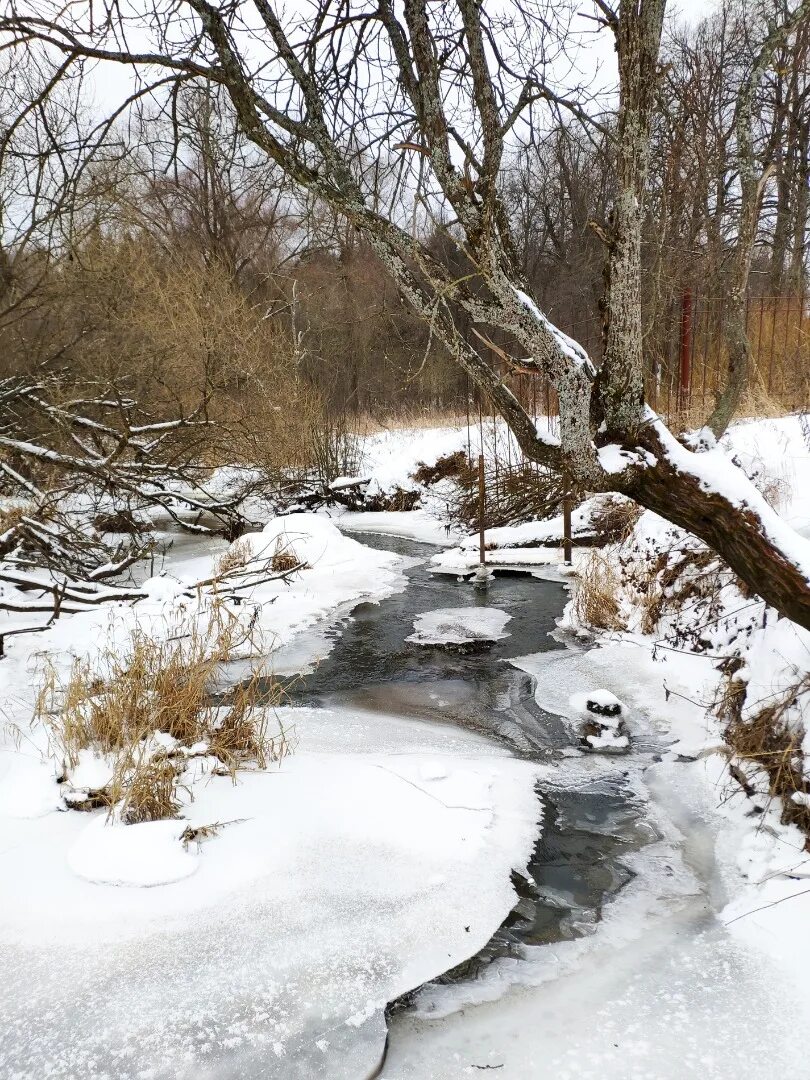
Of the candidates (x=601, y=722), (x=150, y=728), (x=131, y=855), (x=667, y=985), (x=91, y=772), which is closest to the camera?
(x=667, y=985)

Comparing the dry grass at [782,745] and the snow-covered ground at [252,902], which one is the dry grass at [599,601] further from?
the dry grass at [782,745]

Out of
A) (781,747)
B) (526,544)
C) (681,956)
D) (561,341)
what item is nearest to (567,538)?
(526,544)

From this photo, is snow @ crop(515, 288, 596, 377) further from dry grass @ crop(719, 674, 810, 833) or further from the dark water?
A: the dark water

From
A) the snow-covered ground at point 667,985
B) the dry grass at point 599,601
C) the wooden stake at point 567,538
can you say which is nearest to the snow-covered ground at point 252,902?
the snow-covered ground at point 667,985

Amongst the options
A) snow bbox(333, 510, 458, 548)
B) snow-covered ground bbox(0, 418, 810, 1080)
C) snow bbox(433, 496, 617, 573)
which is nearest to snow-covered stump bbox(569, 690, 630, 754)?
snow-covered ground bbox(0, 418, 810, 1080)

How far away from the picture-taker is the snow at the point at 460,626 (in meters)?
7.73

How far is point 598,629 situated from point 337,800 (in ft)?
13.3

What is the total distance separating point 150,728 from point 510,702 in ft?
9.10

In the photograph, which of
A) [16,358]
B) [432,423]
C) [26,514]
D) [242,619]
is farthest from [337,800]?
[432,423]

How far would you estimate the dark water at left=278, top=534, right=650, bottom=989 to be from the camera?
140 inches

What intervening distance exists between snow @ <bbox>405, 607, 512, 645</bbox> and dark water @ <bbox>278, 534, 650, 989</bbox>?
0.12 m

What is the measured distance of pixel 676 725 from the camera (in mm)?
5441

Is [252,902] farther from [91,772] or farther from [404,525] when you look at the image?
[404,525]

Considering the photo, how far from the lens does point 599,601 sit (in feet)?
25.1
